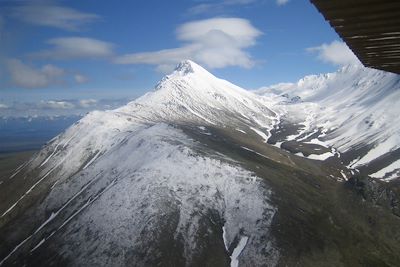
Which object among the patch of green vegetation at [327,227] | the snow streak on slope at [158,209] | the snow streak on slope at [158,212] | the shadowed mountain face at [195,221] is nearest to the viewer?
the shadowed mountain face at [195,221]

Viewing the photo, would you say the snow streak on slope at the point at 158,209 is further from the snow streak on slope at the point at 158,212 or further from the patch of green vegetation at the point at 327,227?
the patch of green vegetation at the point at 327,227

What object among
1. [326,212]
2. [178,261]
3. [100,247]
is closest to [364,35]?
[178,261]

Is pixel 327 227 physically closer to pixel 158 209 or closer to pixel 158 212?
pixel 158 212

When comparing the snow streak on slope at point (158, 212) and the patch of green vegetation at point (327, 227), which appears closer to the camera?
the snow streak on slope at point (158, 212)

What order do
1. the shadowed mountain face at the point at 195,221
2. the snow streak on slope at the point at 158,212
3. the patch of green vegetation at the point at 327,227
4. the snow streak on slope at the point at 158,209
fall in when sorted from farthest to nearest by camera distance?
the patch of green vegetation at the point at 327,227
the snow streak on slope at the point at 158,209
the snow streak on slope at the point at 158,212
the shadowed mountain face at the point at 195,221

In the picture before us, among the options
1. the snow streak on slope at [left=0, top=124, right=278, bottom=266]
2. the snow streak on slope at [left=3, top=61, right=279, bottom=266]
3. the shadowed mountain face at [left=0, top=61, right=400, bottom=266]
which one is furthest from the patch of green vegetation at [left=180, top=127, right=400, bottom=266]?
the snow streak on slope at [left=0, top=124, right=278, bottom=266]

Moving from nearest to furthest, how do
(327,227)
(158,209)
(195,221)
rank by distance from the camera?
(195,221)
(158,209)
(327,227)

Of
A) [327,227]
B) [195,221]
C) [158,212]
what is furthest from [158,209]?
[327,227]

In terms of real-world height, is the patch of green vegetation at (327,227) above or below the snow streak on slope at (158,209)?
below

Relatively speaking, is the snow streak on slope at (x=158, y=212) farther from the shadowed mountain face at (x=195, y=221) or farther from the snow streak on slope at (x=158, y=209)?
the shadowed mountain face at (x=195, y=221)

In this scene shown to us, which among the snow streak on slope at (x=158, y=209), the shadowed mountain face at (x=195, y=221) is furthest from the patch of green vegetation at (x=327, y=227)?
the snow streak on slope at (x=158, y=209)

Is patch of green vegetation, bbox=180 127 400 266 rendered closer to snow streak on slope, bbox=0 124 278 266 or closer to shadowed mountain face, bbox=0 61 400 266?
shadowed mountain face, bbox=0 61 400 266
